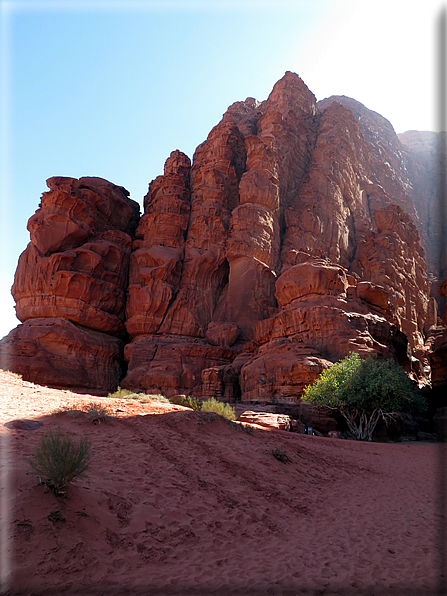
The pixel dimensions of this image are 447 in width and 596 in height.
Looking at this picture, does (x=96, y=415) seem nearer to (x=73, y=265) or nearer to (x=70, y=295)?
(x=70, y=295)

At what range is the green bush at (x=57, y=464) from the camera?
5.66m

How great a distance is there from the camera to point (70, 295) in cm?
4075

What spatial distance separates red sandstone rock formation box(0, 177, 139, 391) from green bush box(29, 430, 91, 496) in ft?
110

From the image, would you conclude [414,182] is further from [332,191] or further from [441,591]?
[441,591]

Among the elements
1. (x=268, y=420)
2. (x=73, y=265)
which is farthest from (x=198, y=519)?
(x=73, y=265)

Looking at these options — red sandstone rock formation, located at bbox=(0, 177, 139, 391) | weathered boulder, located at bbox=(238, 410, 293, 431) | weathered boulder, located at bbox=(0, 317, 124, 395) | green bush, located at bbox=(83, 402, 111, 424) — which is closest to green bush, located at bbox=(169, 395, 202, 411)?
weathered boulder, located at bbox=(238, 410, 293, 431)

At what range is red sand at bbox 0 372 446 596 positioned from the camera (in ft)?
15.9

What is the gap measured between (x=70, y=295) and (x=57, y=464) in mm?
37573

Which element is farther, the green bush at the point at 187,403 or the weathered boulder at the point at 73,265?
the weathered boulder at the point at 73,265

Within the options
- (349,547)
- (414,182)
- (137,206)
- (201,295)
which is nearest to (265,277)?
(201,295)

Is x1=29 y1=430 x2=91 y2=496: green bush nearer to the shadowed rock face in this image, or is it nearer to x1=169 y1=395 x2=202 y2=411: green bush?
x1=169 y1=395 x2=202 y2=411: green bush

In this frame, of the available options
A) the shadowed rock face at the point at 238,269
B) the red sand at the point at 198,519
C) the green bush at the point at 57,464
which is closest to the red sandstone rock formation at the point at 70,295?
the shadowed rock face at the point at 238,269

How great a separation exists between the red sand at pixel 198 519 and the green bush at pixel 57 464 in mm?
154

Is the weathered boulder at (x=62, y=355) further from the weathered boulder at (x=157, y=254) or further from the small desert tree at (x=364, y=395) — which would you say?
the small desert tree at (x=364, y=395)
